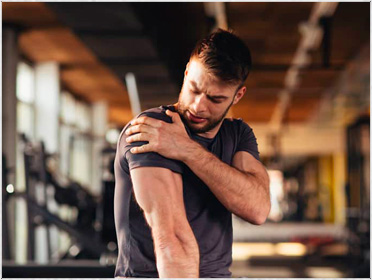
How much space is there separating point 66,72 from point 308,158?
2217 centimetres

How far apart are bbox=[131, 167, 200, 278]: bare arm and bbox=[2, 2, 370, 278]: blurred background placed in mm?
3036

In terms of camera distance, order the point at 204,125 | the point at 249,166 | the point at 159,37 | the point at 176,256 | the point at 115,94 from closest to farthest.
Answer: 1. the point at 176,256
2. the point at 204,125
3. the point at 249,166
4. the point at 159,37
5. the point at 115,94

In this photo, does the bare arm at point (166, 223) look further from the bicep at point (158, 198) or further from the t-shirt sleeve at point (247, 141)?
the t-shirt sleeve at point (247, 141)

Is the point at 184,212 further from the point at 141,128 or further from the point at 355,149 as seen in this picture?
the point at 355,149

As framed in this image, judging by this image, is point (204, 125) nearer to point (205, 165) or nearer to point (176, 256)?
point (205, 165)

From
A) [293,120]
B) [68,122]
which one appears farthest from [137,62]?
[293,120]

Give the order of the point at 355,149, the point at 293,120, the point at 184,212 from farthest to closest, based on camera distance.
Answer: the point at 293,120, the point at 355,149, the point at 184,212

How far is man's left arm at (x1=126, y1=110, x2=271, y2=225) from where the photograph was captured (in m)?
1.47

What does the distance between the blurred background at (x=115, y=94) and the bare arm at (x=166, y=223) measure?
9.96 ft

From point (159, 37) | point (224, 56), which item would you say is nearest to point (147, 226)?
point (224, 56)

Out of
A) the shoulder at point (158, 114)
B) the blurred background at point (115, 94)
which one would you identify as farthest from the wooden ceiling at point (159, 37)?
the shoulder at point (158, 114)

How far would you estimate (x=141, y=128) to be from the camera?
148 cm

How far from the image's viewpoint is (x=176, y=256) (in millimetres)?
1424

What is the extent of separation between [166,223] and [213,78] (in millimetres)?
327
